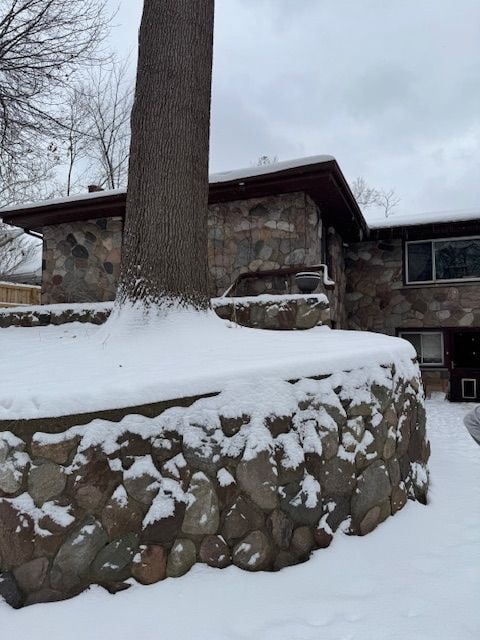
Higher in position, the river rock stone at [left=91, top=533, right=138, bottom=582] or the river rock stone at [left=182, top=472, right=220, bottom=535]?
the river rock stone at [left=182, top=472, right=220, bottom=535]

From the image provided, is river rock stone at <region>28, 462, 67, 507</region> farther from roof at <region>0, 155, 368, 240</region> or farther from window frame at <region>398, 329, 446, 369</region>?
window frame at <region>398, 329, 446, 369</region>

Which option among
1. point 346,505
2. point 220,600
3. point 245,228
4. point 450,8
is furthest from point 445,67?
point 220,600

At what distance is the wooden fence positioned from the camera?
1067 cm

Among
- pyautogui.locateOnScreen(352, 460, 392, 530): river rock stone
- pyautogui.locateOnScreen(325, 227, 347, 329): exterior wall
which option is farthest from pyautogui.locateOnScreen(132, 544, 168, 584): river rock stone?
pyautogui.locateOnScreen(325, 227, 347, 329): exterior wall

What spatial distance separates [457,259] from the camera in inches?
340

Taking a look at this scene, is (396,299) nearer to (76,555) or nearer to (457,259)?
(457,259)

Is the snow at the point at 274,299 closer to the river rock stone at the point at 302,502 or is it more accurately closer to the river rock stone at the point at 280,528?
the river rock stone at the point at 302,502

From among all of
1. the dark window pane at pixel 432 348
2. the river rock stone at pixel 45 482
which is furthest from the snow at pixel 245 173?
the dark window pane at pixel 432 348

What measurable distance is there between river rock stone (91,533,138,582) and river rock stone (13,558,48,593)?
215 millimetres

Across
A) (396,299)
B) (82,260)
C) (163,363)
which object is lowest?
(163,363)

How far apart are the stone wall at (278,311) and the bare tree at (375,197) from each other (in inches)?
890

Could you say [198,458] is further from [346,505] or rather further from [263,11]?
[263,11]

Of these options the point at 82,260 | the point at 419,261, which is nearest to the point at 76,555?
the point at 82,260

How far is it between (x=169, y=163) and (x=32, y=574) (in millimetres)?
2926
